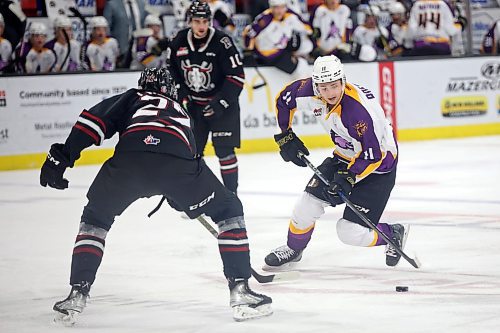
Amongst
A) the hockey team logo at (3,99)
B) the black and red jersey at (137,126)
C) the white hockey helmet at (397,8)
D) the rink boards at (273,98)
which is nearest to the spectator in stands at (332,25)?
the rink boards at (273,98)

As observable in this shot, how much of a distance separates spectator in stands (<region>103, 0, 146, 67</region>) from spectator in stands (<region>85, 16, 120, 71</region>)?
0.21 metres

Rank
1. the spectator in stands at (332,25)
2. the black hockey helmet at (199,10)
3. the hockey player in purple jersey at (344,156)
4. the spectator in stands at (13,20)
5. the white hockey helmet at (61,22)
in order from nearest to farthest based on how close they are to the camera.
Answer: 1. the hockey player in purple jersey at (344,156)
2. the black hockey helmet at (199,10)
3. the spectator in stands at (13,20)
4. the white hockey helmet at (61,22)
5. the spectator in stands at (332,25)

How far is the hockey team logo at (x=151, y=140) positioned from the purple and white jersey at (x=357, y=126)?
1.12 meters

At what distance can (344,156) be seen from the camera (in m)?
5.33

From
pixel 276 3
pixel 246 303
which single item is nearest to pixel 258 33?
pixel 276 3

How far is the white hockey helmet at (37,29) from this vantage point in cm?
1125

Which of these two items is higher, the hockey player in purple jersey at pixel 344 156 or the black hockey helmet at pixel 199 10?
the black hockey helmet at pixel 199 10

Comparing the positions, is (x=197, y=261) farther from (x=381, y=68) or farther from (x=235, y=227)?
(x=381, y=68)

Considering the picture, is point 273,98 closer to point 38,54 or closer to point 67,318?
point 38,54

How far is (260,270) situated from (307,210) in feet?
1.30

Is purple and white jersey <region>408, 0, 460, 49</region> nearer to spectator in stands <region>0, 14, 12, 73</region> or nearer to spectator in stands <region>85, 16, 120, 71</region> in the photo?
spectator in stands <region>85, 16, 120, 71</region>

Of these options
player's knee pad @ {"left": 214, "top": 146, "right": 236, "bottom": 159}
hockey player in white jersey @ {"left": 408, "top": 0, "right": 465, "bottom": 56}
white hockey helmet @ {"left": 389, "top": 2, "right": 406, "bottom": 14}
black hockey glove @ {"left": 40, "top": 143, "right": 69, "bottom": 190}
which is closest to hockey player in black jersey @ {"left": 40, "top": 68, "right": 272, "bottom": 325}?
black hockey glove @ {"left": 40, "top": 143, "right": 69, "bottom": 190}

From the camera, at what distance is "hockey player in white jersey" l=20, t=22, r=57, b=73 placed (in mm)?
11180

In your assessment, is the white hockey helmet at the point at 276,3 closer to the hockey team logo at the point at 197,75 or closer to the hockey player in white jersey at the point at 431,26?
the hockey player in white jersey at the point at 431,26
